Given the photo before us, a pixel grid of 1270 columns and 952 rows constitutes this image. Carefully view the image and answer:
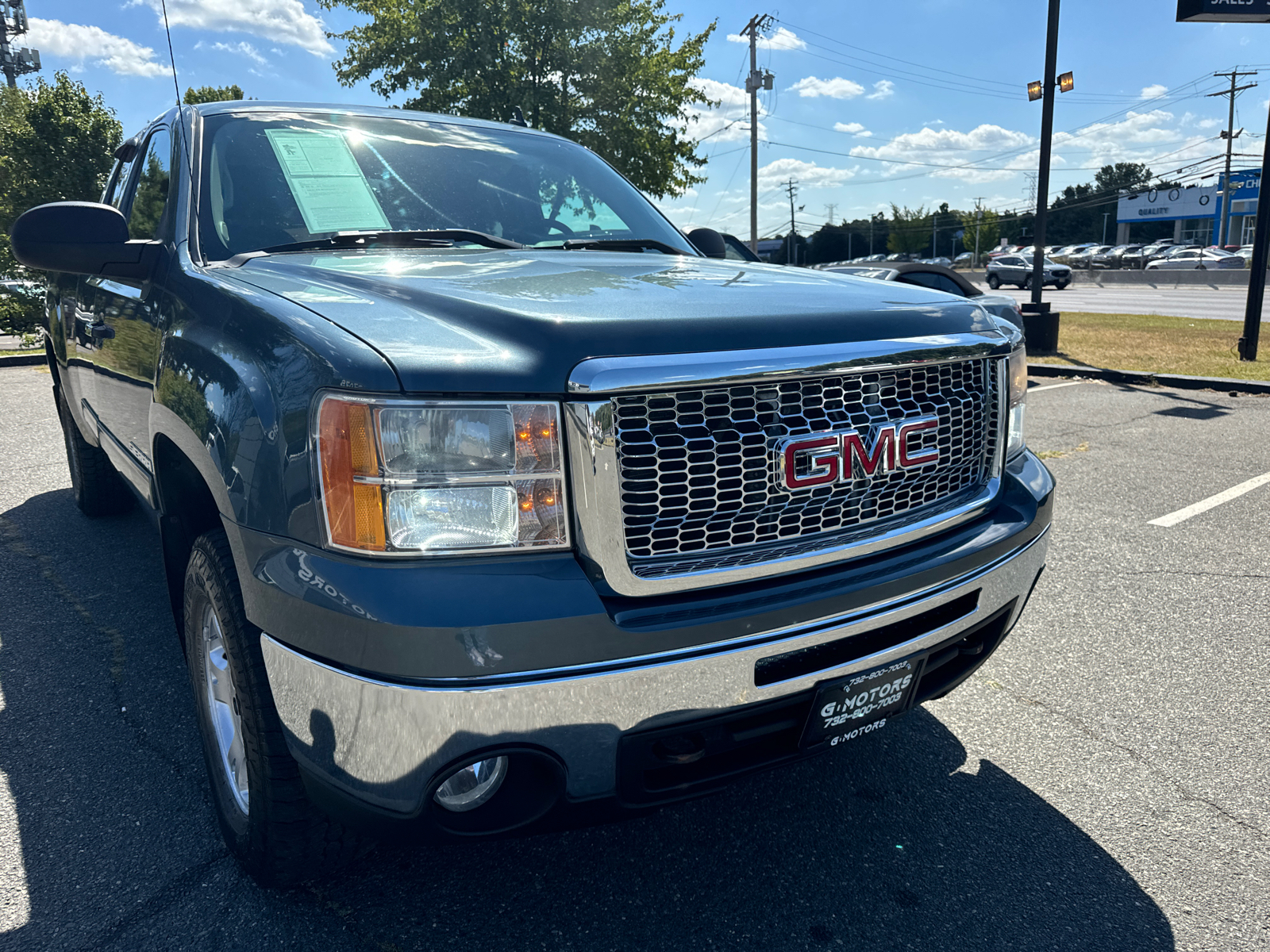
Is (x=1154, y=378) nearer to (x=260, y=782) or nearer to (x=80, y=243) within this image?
(x=80, y=243)

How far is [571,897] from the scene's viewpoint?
2.08m

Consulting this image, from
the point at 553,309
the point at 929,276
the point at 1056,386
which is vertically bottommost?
the point at 1056,386

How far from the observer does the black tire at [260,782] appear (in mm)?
1822

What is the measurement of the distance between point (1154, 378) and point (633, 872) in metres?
9.86

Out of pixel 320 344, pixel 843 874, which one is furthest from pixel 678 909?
pixel 320 344

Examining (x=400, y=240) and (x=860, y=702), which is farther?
(x=400, y=240)

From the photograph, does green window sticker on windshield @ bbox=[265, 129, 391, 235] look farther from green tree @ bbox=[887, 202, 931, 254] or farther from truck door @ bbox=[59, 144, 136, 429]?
green tree @ bbox=[887, 202, 931, 254]

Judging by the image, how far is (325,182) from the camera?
9.17 ft

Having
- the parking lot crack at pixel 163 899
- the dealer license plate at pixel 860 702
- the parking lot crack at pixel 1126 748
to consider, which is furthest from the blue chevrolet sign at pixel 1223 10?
the parking lot crack at pixel 163 899

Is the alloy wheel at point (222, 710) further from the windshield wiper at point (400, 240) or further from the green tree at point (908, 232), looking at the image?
the green tree at point (908, 232)

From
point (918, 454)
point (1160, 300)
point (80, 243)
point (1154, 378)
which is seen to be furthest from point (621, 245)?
point (1160, 300)

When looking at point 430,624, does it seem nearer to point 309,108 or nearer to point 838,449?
point 838,449

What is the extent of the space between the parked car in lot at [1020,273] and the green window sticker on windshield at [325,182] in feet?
135

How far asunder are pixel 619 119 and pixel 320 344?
1752cm
